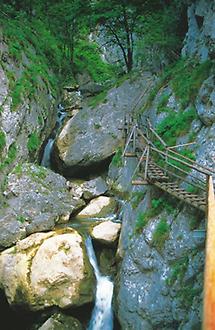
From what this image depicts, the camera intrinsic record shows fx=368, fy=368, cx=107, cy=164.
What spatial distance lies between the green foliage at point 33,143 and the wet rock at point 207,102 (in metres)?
7.30

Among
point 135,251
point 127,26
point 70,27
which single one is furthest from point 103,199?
point 70,27

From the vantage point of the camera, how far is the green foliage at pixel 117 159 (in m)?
15.0

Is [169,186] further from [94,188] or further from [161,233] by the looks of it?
[94,188]

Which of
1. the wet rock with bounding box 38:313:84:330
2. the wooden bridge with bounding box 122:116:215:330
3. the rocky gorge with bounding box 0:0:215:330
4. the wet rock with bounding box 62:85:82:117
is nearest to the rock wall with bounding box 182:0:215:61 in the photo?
the rocky gorge with bounding box 0:0:215:330

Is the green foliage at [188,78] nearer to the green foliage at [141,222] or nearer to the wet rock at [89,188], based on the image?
the green foliage at [141,222]

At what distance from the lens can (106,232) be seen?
35.8ft

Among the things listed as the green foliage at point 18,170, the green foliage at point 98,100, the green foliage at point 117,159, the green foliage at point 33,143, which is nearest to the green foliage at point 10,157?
the green foliage at point 18,170

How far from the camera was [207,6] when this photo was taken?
1194 centimetres

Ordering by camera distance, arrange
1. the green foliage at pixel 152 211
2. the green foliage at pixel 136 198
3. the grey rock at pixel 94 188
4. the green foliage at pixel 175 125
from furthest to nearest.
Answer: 1. the grey rock at pixel 94 188
2. the green foliage at pixel 136 198
3. the green foliage at pixel 175 125
4. the green foliage at pixel 152 211

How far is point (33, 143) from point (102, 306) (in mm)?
7542

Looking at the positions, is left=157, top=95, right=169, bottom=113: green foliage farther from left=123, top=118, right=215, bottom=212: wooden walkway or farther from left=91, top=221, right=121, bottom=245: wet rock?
left=91, top=221, right=121, bottom=245: wet rock

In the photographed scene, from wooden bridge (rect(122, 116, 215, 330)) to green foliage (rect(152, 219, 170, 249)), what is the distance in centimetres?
83

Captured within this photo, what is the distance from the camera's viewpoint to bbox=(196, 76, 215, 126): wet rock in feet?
29.9

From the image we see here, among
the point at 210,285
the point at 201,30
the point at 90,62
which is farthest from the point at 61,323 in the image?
the point at 90,62
